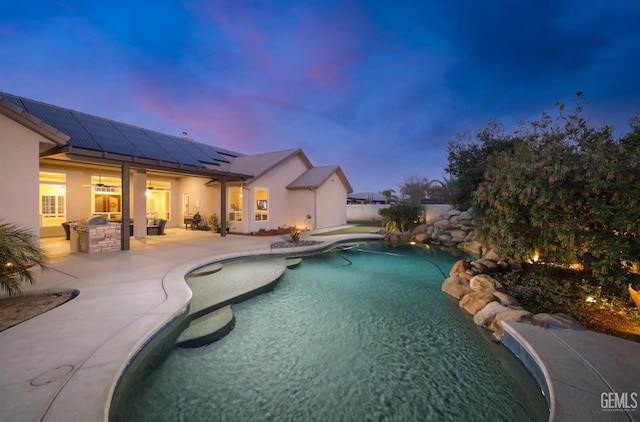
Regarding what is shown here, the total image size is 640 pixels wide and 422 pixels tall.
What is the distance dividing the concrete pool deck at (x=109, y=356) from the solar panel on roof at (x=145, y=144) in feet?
20.5

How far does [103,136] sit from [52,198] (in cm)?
440

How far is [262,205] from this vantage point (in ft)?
49.1

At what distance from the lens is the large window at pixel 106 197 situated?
12305mm

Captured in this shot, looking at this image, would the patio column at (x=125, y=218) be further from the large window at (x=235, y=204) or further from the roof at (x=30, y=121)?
the large window at (x=235, y=204)

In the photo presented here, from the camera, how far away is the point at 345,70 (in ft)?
65.1

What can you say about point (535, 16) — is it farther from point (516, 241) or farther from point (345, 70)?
point (516, 241)

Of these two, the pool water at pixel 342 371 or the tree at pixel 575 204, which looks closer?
the pool water at pixel 342 371

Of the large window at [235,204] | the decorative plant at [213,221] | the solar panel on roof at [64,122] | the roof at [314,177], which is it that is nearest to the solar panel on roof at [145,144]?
the solar panel on roof at [64,122]

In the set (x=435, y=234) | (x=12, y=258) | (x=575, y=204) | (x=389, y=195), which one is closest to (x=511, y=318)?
(x=575, y=204)

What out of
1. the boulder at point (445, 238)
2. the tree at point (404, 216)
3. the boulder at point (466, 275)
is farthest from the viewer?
the tree at point (404, 216)

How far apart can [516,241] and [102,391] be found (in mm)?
6892

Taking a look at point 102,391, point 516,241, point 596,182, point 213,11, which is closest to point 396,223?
point 516,241

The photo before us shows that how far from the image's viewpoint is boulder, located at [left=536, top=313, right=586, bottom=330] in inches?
150

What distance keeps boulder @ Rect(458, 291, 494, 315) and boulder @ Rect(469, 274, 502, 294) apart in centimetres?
21
